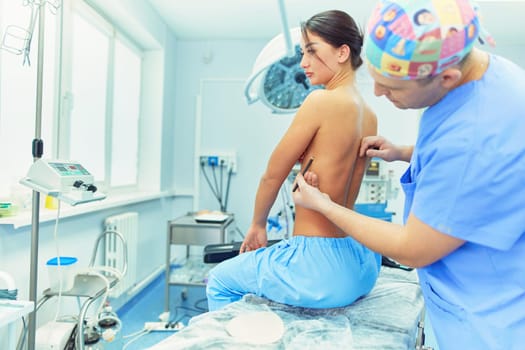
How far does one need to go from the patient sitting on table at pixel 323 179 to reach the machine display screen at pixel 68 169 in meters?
0.62

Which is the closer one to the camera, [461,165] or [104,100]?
[461,165]

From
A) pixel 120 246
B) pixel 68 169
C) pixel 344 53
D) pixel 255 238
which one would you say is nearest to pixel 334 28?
pixel 344 53

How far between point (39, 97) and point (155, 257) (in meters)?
2.32

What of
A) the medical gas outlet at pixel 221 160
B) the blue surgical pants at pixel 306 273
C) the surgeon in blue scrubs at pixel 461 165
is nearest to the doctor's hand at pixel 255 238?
the blue surgical pants at pixel 306 273

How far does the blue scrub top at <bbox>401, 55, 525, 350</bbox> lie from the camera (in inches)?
24.8

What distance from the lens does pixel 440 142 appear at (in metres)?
0.66

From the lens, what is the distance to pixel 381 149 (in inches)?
44.3

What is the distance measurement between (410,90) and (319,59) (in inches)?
19.2

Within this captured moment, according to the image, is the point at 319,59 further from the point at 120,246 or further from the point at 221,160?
the point at 221,160

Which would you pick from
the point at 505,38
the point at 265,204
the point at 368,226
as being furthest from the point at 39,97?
the point at 505,38

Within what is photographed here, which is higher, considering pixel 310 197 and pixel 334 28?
pixel 334 28

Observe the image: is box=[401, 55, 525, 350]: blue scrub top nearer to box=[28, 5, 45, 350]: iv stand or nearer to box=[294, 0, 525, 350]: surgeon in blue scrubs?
box=[294, 0, 525, 350]: surgeon in blue scrubs

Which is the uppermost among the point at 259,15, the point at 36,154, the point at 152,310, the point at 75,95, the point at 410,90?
the point at 259,15

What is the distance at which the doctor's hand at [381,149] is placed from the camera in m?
1.12
